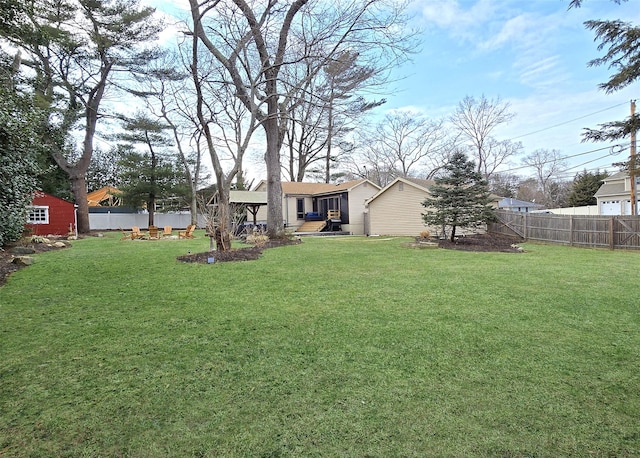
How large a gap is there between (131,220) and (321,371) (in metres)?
29.9

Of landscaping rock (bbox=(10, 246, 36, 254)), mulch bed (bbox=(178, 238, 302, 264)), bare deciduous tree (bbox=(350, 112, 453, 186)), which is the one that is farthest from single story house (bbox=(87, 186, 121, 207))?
mulch bed (bbox=(178, 238, 302, 264))

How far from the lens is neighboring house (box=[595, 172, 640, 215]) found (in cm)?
2447

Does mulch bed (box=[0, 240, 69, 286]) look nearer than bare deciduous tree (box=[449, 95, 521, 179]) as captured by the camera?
Yes

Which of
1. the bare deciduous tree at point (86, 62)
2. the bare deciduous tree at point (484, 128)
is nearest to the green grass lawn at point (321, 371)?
the bare deciduous tree at point (86, 62)

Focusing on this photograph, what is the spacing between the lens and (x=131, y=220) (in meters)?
28.1

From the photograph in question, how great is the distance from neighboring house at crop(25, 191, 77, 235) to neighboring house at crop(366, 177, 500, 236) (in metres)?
16.8

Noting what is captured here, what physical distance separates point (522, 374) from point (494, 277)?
4200 mm

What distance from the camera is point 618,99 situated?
54.4ft

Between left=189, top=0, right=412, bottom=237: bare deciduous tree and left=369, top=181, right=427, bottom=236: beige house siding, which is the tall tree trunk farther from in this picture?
left=369, top=181, right=427, bottom=236: beige house siding

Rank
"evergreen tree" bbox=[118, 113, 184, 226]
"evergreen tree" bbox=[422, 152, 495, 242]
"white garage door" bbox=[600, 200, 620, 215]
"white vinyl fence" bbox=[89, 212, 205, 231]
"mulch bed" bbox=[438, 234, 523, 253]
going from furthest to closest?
"white vinyl fence" bbox=[89, 212, 205, 231], "white garage door" bbox=[600, 200, 620, 215], "evergreen tree" bbox=[118, 113, 184, 226], "evergreen tree" bbox=[422, 152, 495, 242], "mulch bed" bbox=[438, 234, 523, 253]

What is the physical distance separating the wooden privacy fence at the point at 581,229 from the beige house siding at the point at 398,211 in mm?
4691

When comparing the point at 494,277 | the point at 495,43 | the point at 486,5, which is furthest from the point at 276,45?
the point at 494,277

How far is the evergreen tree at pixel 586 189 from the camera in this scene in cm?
3137

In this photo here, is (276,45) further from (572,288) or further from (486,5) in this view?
(572,288)
